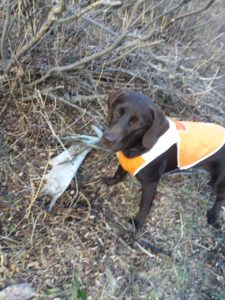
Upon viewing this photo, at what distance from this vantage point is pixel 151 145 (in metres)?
2.83

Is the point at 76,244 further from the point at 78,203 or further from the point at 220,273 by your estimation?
the point at 220,273

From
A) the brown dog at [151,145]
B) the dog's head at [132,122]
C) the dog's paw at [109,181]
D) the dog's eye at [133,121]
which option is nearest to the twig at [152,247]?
the brown dog at [151,145]

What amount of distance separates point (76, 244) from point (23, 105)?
1.20 meters

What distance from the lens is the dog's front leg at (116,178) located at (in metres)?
3.41

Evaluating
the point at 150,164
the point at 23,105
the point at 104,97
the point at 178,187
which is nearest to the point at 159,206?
the point at 178,187

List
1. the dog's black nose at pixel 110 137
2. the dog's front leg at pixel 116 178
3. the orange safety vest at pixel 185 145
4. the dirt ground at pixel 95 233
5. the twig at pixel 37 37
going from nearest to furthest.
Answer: the twig at pixel 37 37, the dog's black nose at pixel 110 137, the dirt ground at pixel 95 233, the orange safety vest at pixel 185 145, the dog's front leg at pixel 116 178

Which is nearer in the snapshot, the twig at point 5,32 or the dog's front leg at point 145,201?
the twig at point 5,32

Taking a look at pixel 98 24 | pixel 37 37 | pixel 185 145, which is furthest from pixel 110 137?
pixel 98 24

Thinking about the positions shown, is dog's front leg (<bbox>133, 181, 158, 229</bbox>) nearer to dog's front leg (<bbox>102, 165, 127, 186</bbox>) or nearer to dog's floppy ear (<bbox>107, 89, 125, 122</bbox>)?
dog's front leg (<bbox>102, 165, 127, 186</bbox>)

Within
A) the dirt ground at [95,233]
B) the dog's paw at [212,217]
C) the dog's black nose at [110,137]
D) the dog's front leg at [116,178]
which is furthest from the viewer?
the dog's paw at [212,217]

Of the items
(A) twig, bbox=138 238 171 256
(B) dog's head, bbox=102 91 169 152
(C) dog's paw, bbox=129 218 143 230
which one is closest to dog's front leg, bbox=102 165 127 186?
(C) dog's paw, bbox=129 218 143 230

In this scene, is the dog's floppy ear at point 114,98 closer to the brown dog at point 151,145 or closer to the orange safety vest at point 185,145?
the brown dog at point 151,145

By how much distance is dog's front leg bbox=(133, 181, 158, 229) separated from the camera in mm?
3121

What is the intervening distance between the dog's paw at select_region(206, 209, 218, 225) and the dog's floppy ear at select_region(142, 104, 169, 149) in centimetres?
100
